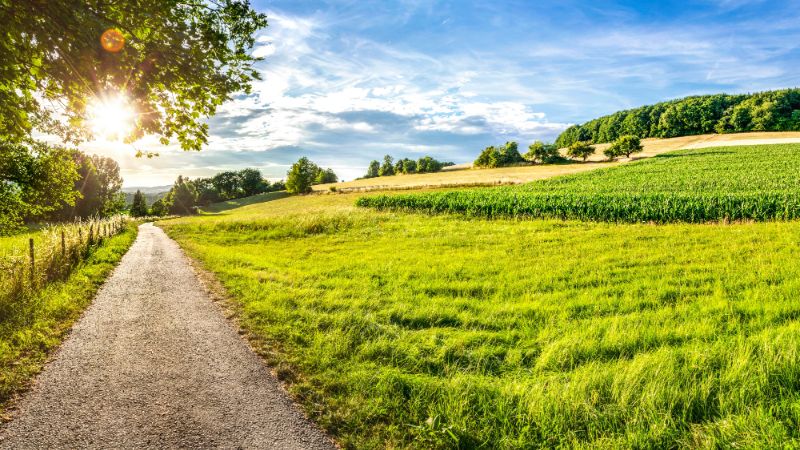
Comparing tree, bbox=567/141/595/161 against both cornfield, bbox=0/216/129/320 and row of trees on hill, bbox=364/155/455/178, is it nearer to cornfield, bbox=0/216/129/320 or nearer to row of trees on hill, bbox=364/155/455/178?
row of trees on hill, bbox=364/155/455/178

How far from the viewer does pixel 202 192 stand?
104m

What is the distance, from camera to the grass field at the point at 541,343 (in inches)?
163

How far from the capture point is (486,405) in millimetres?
4488

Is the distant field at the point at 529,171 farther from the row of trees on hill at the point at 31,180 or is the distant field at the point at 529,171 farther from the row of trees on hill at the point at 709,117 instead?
the row of trees on hill at the point at 31,180

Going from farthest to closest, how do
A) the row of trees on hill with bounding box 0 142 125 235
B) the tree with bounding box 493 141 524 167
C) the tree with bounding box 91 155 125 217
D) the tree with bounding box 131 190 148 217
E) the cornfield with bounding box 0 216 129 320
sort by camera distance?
the tree with bounding box 493 141 524 167
the tree with bounding box 131 190 148 217
the tree with bounding box 91 155 125 217
the row of trees on hill with bounding box 0 142 125 235
the cornfield with bounding box 0 216 129 320

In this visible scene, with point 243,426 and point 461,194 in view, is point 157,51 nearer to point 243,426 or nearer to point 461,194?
point 243,426

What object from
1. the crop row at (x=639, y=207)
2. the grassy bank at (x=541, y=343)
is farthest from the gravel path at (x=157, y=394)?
the crop row at (x=639, y=207)

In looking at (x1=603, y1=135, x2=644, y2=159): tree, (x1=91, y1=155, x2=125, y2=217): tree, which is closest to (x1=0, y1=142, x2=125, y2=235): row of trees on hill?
(x1=91, y1=155, x2=125, y2=217): tree

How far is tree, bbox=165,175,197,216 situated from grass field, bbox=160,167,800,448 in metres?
83.4

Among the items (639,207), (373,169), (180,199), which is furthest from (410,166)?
(639,207)

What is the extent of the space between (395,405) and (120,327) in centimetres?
640

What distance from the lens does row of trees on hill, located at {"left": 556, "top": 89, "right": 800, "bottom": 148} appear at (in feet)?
321

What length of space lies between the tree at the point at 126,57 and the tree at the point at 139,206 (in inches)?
3618

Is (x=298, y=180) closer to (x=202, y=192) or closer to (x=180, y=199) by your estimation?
(x=180, y=199)
